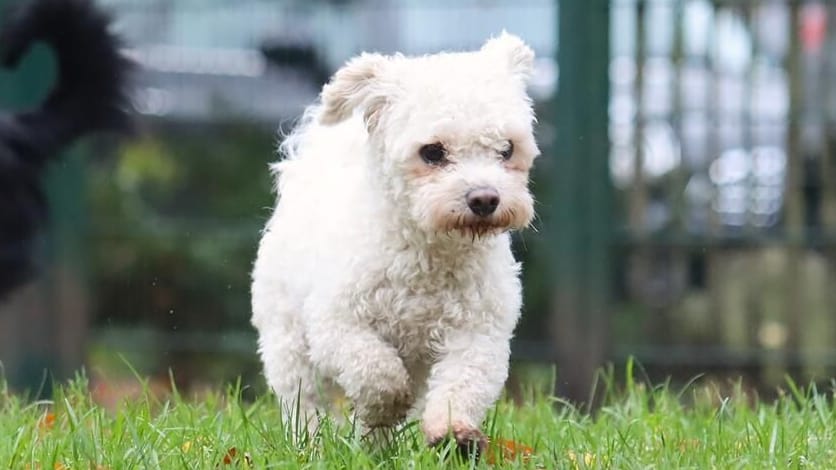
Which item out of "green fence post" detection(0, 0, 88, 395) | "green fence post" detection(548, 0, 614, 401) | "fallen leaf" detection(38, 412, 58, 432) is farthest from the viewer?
"green fence post" detection(0, 0, 88, 395)

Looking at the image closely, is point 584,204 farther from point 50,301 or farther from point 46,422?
point 46,422

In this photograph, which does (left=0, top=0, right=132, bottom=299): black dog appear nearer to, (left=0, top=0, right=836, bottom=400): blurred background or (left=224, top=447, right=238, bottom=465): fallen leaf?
(left=0, top=0, right=836, bottom=400): blurred background

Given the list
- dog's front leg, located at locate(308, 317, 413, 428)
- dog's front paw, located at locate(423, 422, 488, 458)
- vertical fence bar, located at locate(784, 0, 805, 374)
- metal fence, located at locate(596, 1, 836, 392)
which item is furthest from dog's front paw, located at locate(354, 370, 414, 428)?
vertical fence bar, located at locate(784, 0, 805, 374)

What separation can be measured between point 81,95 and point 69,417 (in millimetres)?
3322

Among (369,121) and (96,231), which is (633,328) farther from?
(369,121)

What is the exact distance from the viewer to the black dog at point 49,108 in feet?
23.5

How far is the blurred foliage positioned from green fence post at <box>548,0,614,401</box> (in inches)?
65.6

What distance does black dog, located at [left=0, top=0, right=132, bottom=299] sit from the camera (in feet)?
23.5

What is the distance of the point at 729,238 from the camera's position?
25.3 ft

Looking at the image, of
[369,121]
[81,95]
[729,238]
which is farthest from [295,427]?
[729,238]

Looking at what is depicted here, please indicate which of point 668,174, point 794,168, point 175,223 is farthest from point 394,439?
point 175,223

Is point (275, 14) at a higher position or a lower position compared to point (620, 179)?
higher

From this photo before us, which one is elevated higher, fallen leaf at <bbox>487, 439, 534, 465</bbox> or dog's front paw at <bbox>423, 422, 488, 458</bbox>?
dog's front paw at <bbox>423, 422, 488, 458</bbox>

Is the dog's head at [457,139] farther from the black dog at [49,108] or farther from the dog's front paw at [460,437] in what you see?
the black dog at [49,108]
